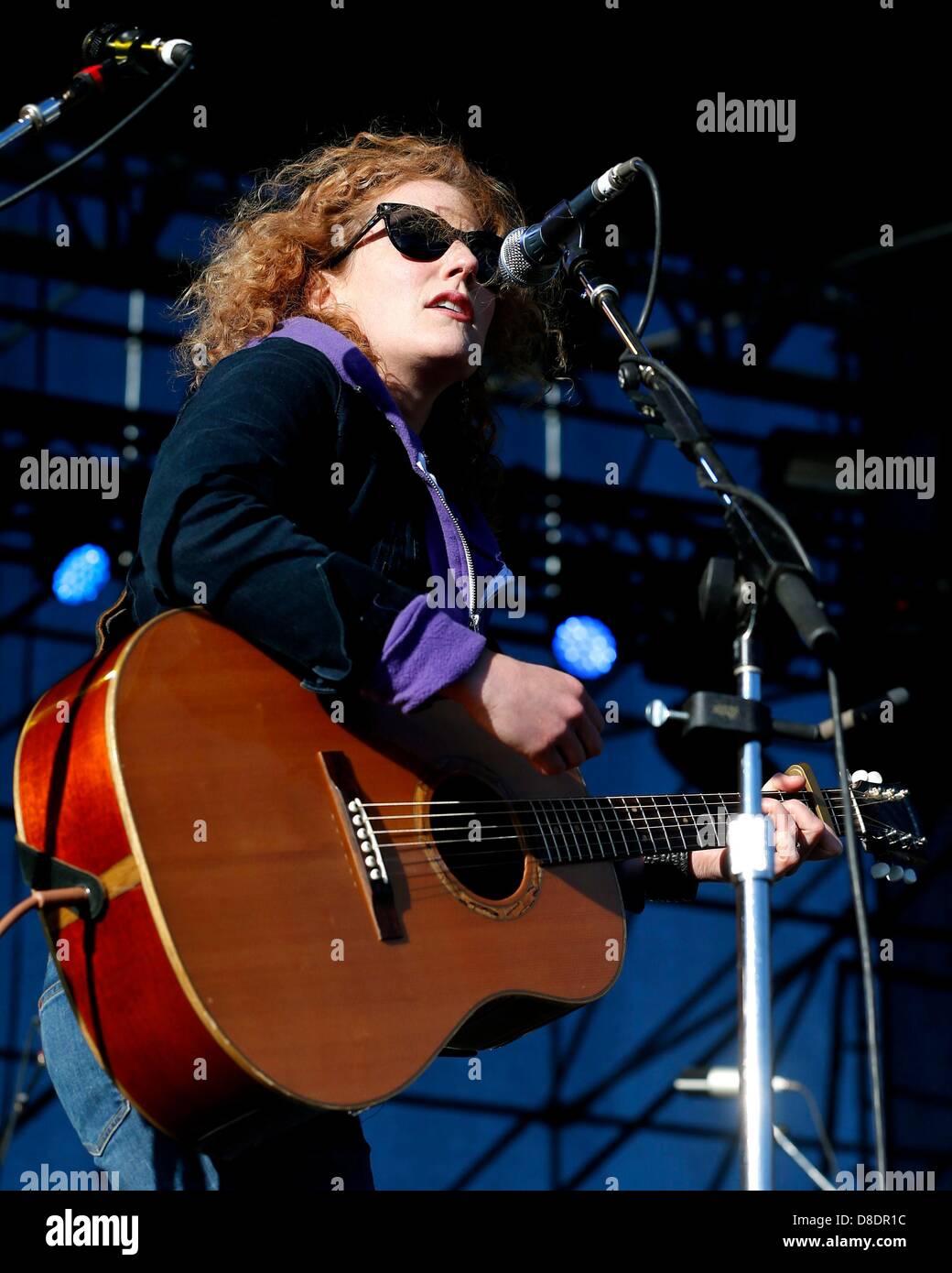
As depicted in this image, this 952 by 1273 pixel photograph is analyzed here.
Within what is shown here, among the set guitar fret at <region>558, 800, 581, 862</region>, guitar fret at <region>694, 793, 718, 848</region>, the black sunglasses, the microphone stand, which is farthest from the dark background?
the microphone stand

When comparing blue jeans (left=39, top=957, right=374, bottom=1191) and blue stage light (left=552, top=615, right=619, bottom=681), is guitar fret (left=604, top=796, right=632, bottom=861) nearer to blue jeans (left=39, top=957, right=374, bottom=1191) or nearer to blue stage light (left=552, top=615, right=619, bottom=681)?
blue jeans (left=39, top=957, right=374, bottom=1191)

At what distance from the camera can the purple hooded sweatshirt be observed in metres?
2.53

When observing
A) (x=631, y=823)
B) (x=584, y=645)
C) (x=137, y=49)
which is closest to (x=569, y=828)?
(x=631, y=823)

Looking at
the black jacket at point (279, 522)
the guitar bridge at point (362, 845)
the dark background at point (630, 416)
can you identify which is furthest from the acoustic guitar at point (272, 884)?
the dark background at point (630, 416)

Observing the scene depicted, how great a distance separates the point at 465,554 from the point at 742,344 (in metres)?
6.68

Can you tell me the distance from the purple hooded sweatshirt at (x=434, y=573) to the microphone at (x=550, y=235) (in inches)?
13.4

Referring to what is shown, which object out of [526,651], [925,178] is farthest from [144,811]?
[925,178]

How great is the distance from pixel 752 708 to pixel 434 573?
3.10 feet

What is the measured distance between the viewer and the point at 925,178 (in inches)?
330

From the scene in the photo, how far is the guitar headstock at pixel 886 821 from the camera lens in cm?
316

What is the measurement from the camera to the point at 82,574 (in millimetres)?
7238

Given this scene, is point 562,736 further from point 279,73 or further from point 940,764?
point 940,764

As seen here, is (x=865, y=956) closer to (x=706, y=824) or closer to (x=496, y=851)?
(x=496, y=851)

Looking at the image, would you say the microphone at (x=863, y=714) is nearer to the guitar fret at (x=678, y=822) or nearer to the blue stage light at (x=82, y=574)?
the guitar fret at (x=678, y=822)
